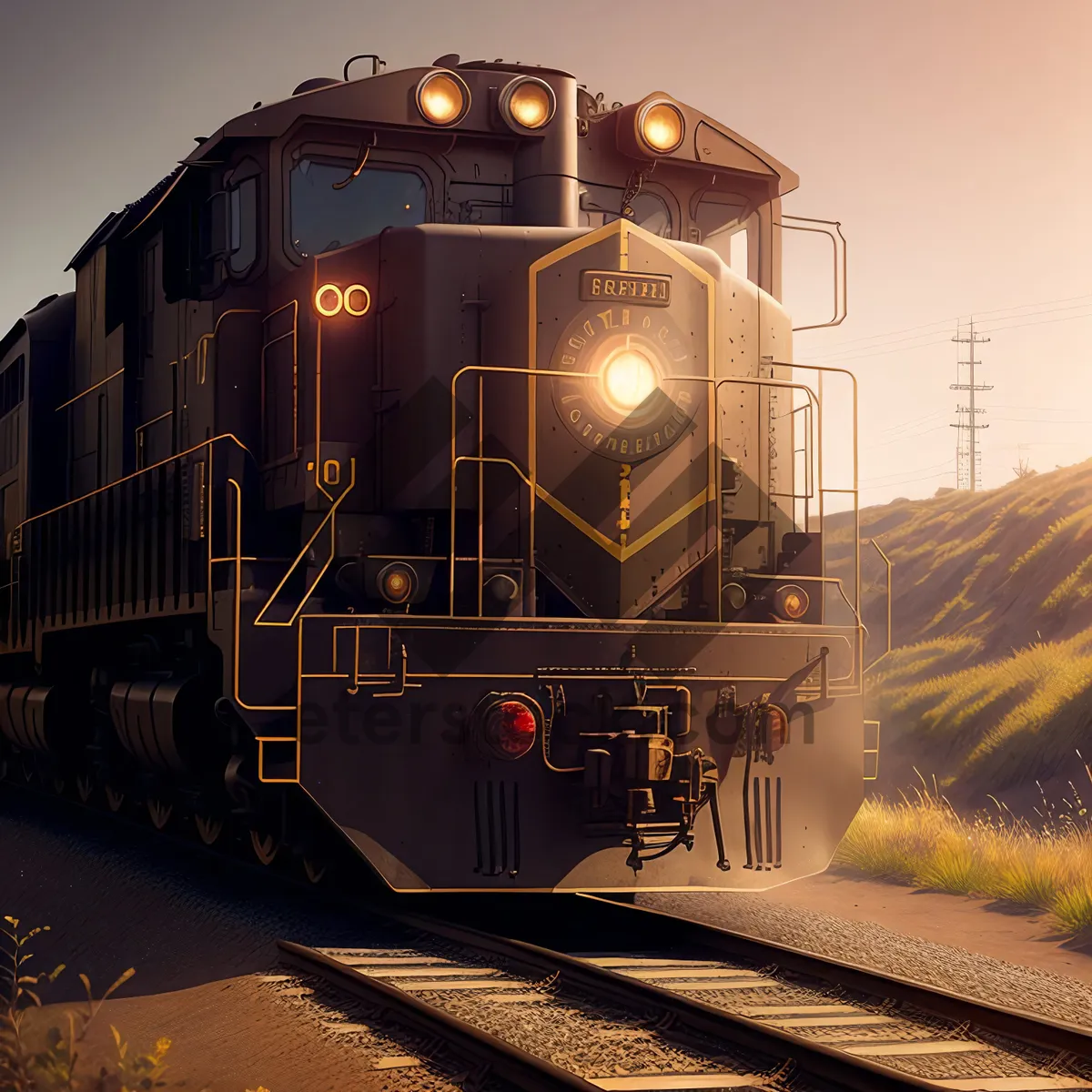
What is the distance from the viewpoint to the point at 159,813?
30.8 ft

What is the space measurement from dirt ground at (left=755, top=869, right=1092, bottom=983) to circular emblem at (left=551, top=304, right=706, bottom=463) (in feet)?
10.5

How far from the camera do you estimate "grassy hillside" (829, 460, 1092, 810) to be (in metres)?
16.6

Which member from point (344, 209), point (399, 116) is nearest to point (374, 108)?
point (399, 116)

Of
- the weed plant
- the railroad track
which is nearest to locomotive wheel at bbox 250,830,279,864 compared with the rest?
the railroad track

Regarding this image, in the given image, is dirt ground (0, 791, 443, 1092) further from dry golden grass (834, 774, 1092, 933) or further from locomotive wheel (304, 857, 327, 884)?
dry golden grass (834, 774, 1092, 933)

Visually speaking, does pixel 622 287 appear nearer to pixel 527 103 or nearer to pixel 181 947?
pixel 527 103

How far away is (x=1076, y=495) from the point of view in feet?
100

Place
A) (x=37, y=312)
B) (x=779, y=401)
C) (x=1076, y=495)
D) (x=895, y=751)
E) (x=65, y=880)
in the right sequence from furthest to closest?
1. (x=1076, y=495)
2. (x=895, y=751)
3. (x=37, y=312)
4. (x=65, y=880)
5. (x=779, y=401)

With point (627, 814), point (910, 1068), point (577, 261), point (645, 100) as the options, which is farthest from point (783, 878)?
point (645, 100)

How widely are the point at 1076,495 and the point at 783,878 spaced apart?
83.2ft

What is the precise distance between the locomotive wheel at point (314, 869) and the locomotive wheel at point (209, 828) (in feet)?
3.28

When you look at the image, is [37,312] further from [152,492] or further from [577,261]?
[577,261]

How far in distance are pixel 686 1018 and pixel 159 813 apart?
501 centimetres

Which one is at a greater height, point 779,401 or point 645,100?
point 645,100
